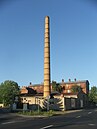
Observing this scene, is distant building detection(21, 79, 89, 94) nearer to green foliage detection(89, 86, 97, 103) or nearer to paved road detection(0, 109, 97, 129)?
green foliage detection(89, 86, 97, 103)

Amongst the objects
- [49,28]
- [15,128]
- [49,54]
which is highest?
[49,28]

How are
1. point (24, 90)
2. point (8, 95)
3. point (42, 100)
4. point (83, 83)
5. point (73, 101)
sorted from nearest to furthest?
point (42, 100), point (73, 101), point (8, 95), point (24, 90), point (83, 83)

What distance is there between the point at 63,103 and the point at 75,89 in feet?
155

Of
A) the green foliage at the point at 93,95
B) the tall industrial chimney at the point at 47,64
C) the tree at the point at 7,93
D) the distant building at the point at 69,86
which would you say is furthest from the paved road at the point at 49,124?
the distant building at the point at 69,86

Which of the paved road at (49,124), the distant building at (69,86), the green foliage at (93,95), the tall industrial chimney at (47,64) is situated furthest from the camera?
the distant building at (69,86)

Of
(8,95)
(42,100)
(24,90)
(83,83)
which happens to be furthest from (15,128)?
(83,83)

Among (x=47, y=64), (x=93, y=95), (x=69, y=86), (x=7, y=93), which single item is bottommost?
(x=7, y=93)

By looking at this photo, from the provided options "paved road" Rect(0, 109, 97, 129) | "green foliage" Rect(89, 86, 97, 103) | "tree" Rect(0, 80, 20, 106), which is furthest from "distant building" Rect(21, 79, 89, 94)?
"paved road" Rect(0, 109, 97, 129)

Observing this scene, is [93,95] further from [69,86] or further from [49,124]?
[49,124]

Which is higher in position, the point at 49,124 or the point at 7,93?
the point at 7,93

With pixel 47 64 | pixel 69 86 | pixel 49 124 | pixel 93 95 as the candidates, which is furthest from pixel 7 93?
pixel 49 124

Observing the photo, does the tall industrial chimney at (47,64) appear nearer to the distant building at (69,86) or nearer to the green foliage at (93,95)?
the green foliage at (93,95)

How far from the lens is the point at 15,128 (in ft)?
58.6

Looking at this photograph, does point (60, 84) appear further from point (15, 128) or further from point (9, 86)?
point (15, 128)
